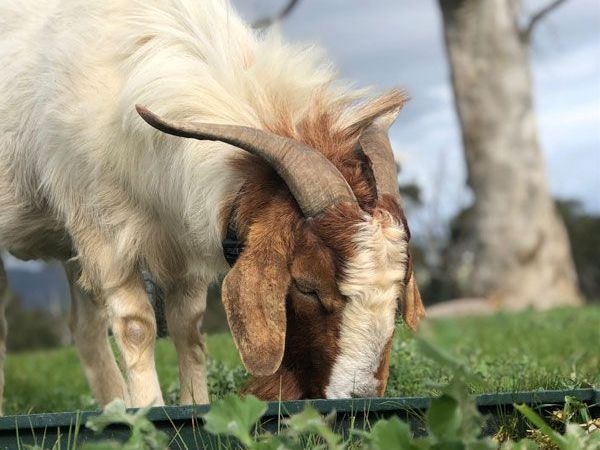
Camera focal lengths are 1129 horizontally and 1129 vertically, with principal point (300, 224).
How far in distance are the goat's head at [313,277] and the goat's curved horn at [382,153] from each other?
0.04 meters

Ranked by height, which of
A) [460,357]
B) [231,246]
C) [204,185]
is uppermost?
[204,185]

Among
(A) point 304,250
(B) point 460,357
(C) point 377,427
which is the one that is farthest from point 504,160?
(C) point 377,427

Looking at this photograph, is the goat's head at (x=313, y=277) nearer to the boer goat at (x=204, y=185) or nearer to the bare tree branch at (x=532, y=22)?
the boer goat at (x=204, y=185)

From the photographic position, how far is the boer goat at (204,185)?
411cm

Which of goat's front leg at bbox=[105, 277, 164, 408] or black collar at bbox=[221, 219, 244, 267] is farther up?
black collar at bbox=[221, 219, 244, 267]

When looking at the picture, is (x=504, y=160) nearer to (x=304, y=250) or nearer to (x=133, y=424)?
(x=304, y=250)

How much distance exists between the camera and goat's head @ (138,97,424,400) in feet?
13.2

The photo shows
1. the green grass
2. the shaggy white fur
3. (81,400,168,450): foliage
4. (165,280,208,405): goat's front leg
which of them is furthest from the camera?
(165,280,208,405): goat's front leg

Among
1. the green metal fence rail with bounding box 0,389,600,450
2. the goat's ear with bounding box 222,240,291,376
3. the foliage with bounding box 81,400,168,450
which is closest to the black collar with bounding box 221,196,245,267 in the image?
the goat's ear with bounding box 222,240,291,376

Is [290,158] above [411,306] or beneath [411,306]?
above

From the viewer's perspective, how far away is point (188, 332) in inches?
223

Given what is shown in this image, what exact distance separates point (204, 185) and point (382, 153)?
731 millimetres

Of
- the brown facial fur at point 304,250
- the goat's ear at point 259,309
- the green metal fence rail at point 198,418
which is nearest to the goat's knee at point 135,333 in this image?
the brown facial fur at point 304,250

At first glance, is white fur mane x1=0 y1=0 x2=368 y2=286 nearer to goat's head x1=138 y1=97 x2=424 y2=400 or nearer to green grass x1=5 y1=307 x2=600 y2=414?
goat's head x1=138 y1=97 x2=424 y2=400
